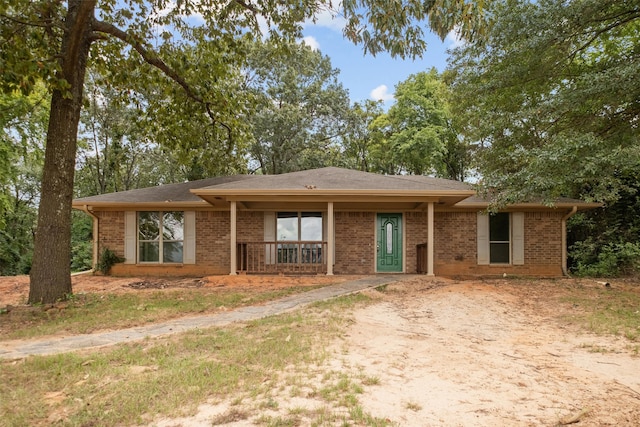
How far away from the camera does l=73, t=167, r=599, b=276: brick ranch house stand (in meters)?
11.7

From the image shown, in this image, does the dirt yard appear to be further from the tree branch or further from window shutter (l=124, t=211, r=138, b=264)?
window shutter (l=124, t=211, r=138, b=264)

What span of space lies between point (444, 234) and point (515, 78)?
15.7 feet

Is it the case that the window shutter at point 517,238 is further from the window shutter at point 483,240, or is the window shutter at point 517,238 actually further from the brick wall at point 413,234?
the brick wall at point 413,234

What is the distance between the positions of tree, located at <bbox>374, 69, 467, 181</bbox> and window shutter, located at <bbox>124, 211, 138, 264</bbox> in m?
15.8

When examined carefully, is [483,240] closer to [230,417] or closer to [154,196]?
[154,196]

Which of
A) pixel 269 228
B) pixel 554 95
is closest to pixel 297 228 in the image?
pixel 269 228

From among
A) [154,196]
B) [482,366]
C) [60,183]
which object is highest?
[154,196]

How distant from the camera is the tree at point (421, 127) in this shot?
22891mm

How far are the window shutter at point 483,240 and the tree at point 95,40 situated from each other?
7.30 metres

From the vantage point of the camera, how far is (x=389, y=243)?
12.0m

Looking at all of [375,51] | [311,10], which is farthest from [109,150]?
[375,51]

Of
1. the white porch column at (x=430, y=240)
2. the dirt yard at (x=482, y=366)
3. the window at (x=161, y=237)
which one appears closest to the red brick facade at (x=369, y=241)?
the window at (x=161, y=237)

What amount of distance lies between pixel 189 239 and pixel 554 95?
421 inches

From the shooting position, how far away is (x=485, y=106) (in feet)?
40.3
